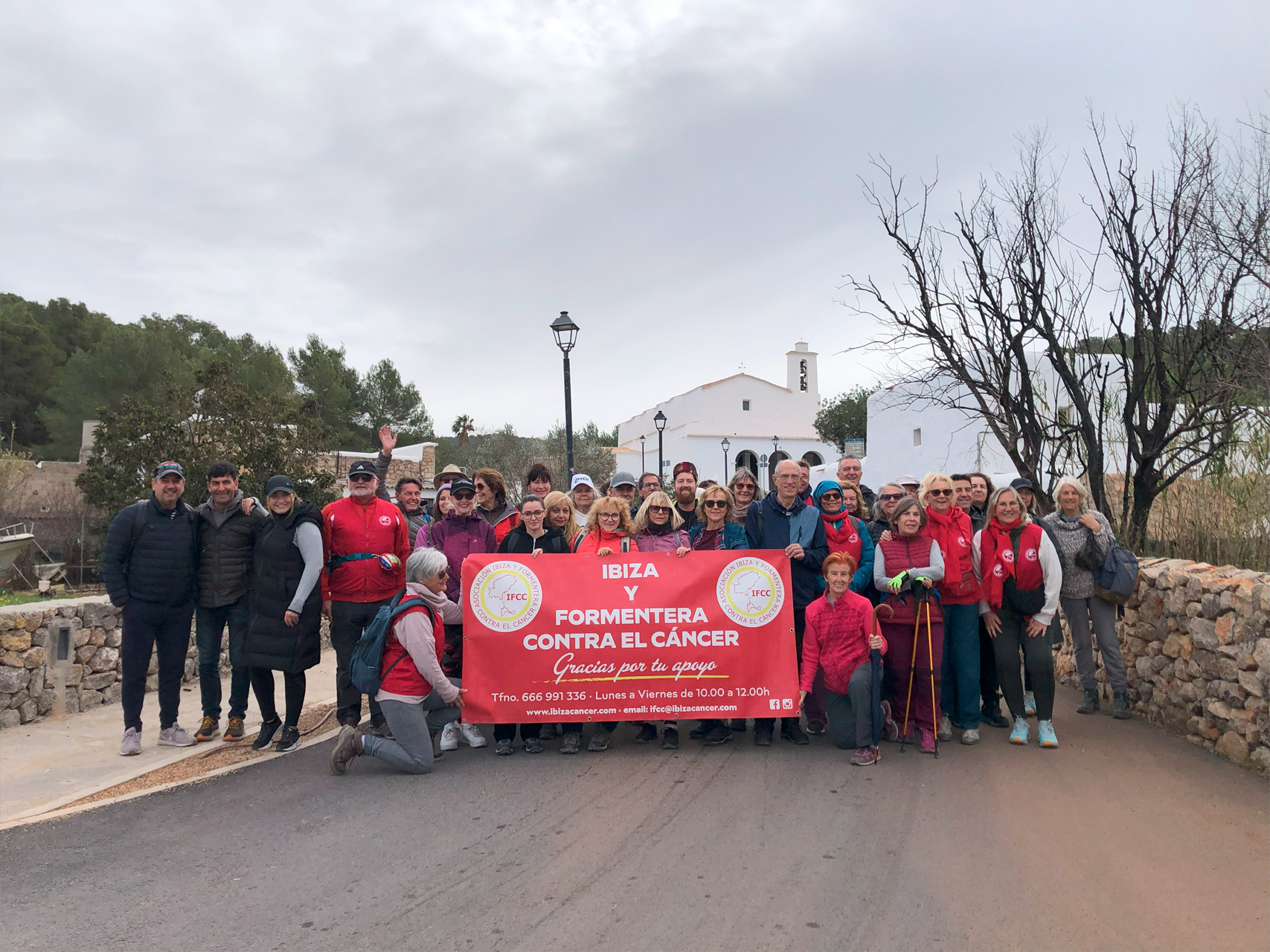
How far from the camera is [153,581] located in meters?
6.41

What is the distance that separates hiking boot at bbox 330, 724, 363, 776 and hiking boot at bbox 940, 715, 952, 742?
13.5 feet

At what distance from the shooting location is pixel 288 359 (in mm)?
51906

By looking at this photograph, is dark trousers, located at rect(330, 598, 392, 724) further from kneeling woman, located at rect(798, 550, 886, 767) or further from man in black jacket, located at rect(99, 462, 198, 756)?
kneeling woman, located at rect(798, 550, 886, 767)

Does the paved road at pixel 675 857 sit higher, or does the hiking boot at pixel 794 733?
the hiking boot at pixel 794 733

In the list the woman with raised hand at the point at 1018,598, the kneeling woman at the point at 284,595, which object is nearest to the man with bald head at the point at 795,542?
the woman with raised hand at the point at 1018,598

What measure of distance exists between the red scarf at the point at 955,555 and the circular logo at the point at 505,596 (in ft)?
9.71

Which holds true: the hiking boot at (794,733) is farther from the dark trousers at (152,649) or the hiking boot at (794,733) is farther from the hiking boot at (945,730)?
the dark trousers at (152,649)

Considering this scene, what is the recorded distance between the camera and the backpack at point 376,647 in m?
5.73

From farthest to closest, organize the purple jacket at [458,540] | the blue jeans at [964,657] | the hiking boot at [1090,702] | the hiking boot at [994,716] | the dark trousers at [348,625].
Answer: the hiking boot at [1090,702], the hiking boot at [994,716], the purple jacket at [458,540], the dark trousers at [348,625], the blue jeans at [964,657]

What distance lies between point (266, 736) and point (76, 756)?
1411 millimetres

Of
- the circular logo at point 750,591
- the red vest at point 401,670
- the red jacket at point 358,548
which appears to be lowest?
the red vest at point 401,670

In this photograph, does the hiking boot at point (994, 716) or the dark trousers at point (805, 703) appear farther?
the hiking boot at point (994, 716)

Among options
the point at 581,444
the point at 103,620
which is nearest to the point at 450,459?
the point at 581,444

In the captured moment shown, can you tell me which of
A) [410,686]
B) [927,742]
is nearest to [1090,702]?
[927,742]
